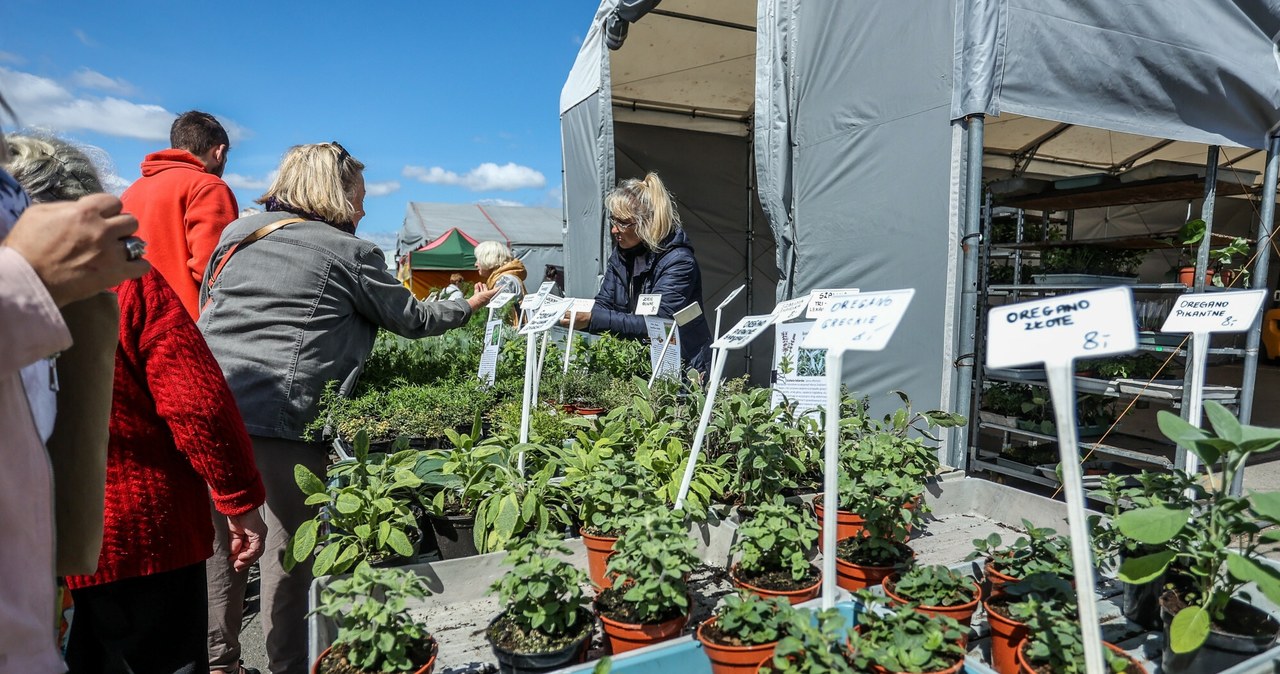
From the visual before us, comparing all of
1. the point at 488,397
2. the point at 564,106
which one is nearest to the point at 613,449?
the point at 488,397

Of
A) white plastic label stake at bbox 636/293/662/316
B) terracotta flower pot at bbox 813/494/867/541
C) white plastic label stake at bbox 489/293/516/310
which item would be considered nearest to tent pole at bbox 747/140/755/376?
white plastic label stake at bbox 636/293/662/316

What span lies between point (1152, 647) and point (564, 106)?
17.5 feet

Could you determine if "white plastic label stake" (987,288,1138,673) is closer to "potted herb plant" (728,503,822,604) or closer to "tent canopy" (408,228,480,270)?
"potted herb plant" (728,503,822,604)

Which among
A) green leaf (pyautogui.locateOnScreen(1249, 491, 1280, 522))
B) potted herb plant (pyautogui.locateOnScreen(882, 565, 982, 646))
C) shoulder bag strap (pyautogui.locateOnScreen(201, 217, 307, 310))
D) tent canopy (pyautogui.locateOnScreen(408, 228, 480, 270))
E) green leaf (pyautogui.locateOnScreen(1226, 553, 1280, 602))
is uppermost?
tent canopy (pyautogui.locateOnScreen(408, 228, 480, 270))

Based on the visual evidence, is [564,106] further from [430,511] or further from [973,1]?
[430,511]

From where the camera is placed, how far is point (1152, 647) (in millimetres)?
1400

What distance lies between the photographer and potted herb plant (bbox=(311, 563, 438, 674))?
113 cm

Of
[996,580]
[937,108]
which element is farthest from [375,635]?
[937,108]

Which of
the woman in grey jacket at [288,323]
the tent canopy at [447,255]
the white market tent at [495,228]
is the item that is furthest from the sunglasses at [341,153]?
the white market tent at [495,228]

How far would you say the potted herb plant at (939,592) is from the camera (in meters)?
1.35

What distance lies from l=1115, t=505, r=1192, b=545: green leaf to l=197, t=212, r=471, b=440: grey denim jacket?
1.99m

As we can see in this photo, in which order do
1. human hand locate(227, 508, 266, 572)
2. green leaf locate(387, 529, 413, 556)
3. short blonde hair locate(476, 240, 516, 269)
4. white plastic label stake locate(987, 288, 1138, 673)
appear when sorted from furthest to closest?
1. short blonde hair locate(476, 240, 516, 269)
2. human hand locate(227, 508, 266, 572)
3. green leaf locate(387, 529, 413, 556)
4. white plastic label stake locate(987, 288, 1138, 673)

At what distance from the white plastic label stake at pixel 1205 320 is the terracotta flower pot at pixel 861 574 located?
78 centimetres

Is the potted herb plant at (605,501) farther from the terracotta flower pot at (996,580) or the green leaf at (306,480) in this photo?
the terracotta flower pot at (996,580)
